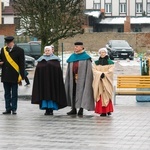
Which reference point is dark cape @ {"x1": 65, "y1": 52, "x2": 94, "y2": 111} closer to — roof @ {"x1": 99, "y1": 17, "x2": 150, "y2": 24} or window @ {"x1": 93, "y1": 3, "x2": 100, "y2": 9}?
roof @ {"x1": 99, "y1": 17, "x2": 150, "y2": 24}

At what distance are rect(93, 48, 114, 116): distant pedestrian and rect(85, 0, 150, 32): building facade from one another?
69.2 metres

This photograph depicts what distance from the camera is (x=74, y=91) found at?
16.6 meters

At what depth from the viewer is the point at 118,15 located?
328 feet

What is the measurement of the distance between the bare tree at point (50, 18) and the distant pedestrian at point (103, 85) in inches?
369

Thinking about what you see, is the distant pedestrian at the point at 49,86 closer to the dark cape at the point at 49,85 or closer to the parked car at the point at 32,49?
the dark cape at the point at 49,85

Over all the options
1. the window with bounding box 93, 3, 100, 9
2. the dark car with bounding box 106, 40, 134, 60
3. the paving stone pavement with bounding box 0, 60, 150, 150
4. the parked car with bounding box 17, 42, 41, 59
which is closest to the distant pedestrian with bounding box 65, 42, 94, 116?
the paving stone pavement with bounding box 0, 60, 150, 150

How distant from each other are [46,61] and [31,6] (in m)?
9.79

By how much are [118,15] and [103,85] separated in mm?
84228

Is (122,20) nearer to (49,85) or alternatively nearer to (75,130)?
Answer: (49,85)

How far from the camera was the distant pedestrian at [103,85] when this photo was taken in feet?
53.8

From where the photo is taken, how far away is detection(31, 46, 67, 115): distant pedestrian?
16.4 meters

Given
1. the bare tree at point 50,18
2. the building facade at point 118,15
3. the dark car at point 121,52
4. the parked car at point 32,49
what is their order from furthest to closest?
the building facade at point 118,15 → the dark car at point 121,52 → the parked car at point 32,49 → the bare tree at point 50,18

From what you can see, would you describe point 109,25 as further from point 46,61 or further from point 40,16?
point 46,61

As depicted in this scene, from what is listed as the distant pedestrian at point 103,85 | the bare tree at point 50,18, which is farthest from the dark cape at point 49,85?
the bare tree at point 50,18
